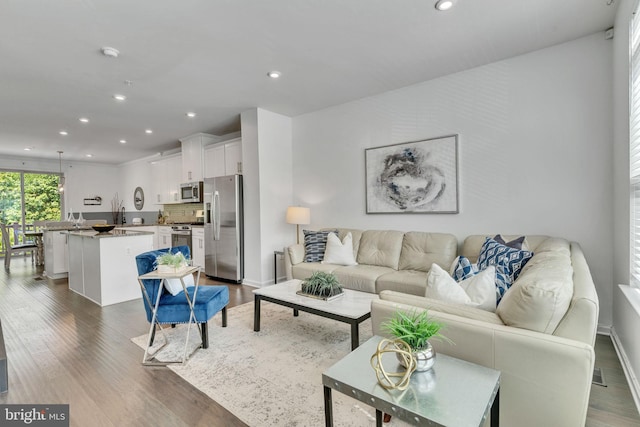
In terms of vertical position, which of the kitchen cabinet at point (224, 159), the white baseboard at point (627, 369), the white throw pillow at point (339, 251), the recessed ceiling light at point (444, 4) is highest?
the recessed ceiling light at point (444, 4)

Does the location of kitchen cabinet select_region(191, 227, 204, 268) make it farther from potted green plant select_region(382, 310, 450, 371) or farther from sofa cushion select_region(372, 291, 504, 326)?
potted green plant select_region(382, 310, 450, 371)

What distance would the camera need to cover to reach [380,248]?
3.99 meters

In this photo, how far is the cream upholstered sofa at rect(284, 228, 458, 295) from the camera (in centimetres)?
334

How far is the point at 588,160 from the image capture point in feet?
9.44

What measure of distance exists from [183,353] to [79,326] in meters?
1.58

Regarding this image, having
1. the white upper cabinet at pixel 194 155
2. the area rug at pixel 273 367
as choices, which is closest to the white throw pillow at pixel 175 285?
the area rug at pixel 273 367

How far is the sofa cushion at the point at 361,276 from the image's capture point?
3.43 metres

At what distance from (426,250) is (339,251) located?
112cm

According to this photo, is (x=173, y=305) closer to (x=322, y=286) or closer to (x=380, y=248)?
(x=322, y=286)

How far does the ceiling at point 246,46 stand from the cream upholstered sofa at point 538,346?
7.52 feet

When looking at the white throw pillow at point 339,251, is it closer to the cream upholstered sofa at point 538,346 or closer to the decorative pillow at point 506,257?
the decorative pillow at point 506,257

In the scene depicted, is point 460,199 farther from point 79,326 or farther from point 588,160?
point 79,326

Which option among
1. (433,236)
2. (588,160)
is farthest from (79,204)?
(588,160)

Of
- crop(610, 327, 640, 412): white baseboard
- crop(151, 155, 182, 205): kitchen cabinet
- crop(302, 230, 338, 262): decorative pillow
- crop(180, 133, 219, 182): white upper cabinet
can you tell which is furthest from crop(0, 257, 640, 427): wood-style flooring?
crop(151, 155, 182, 205): kitchen cabinet
